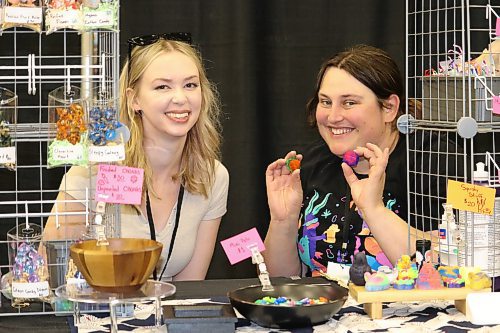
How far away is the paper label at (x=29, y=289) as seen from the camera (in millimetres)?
1931

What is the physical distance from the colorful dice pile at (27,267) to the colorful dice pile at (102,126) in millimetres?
282

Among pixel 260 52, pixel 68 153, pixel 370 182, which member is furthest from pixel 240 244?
pixel 260 52

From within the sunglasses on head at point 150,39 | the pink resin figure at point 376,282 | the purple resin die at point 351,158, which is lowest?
the pink resin figure at point 376,282

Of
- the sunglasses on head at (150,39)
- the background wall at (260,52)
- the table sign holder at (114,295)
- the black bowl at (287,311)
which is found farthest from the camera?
Result: the background wall at (260,52)

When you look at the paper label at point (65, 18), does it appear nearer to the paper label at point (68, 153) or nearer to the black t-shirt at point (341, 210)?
the paper label at point (68, 153)

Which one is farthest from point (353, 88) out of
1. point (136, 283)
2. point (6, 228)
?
point (6, 228)

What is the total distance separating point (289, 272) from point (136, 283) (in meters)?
1.12

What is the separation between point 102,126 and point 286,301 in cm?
57

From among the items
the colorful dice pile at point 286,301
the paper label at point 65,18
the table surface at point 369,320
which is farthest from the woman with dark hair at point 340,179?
the paper label at point 65,18

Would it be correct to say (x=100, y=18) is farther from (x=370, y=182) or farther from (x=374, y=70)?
(x=374, y=70)

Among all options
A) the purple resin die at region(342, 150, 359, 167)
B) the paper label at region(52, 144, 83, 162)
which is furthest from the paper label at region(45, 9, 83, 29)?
the purple resin die at region(342, 150, 359, 167)

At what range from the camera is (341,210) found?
2.75 m

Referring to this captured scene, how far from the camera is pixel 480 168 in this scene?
2062mm

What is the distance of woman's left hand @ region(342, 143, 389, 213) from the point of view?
2480 mm
